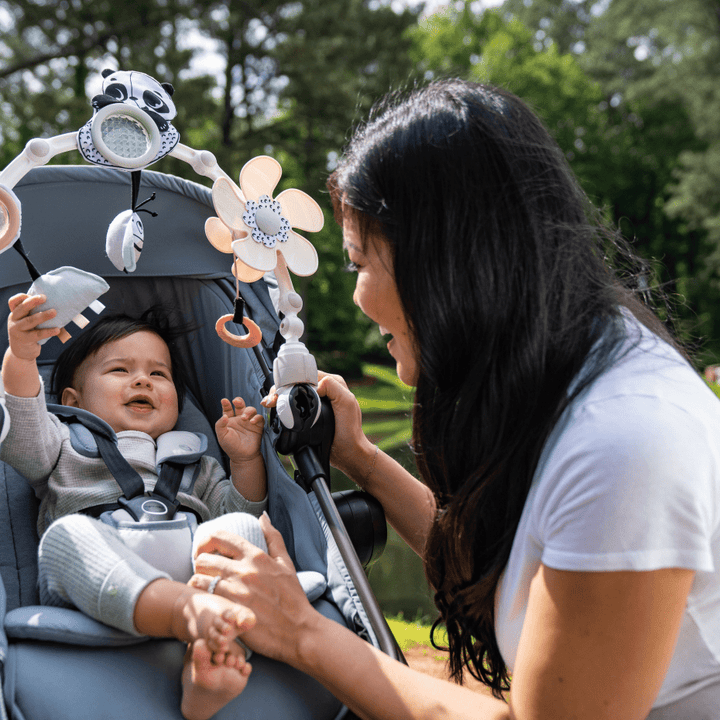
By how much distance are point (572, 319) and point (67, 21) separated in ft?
31.4

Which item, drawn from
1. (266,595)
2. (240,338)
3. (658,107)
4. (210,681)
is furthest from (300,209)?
(658,107)

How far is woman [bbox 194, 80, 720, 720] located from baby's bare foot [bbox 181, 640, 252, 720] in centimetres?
6

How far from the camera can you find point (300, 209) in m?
1.58

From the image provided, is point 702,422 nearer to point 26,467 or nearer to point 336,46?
point 26,467

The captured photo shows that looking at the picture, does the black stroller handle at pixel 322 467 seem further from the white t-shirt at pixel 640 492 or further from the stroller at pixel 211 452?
the white t-shirt at pixel 640 492

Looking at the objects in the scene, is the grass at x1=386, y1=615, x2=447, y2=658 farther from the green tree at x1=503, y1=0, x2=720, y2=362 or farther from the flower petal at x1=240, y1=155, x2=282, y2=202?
the green tree at x1=503, y1=0, x2=720, y2=362

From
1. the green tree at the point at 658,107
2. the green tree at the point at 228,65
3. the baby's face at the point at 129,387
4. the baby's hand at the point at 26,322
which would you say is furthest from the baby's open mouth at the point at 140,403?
the green tree at the point at 658,107

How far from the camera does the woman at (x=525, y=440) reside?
81cm

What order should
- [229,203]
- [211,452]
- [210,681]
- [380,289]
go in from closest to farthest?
1. [210,681]
2. [380,289]
3. [229,203]
4. [211,452]

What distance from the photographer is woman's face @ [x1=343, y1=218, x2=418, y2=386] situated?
109 cm

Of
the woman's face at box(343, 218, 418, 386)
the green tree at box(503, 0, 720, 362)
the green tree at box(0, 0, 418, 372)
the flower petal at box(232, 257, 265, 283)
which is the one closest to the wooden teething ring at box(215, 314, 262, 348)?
the flower petal at box(232, 257, 265, 283)

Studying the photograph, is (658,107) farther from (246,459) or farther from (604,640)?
(604,640)

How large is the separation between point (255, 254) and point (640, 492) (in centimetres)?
96

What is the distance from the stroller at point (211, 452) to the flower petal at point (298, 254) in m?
0.18
